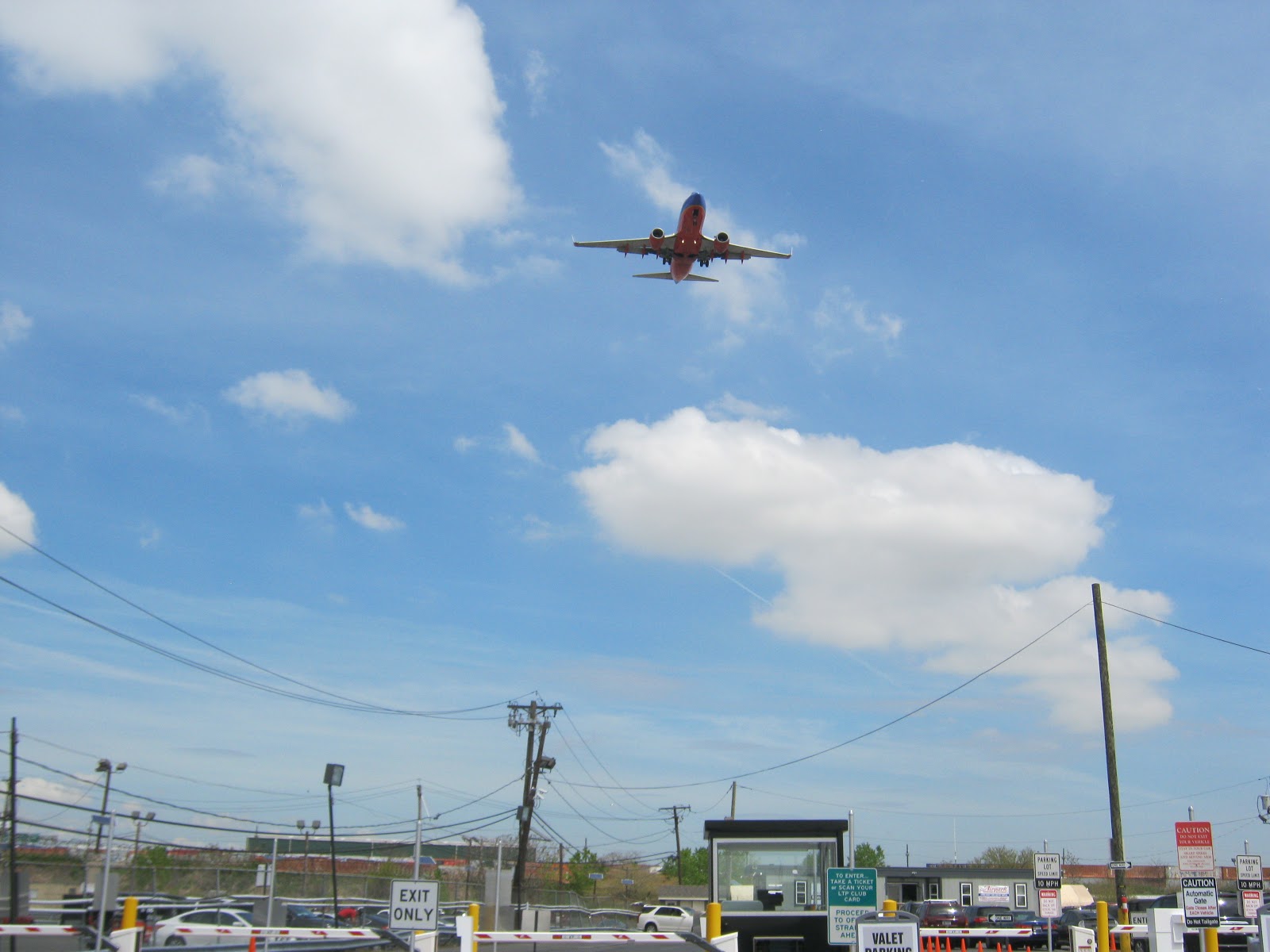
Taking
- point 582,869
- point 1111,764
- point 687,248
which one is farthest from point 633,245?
point 582,869

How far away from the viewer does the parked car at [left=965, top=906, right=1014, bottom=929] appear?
36500 millimetres

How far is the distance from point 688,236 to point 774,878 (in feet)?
66.9

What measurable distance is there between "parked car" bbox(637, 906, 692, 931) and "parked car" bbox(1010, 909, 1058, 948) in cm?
1304

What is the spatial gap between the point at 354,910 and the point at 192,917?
7.13m

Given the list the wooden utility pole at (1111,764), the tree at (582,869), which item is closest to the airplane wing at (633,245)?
the wooden utility pole at (1111,764)

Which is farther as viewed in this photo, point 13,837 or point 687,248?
point 687,248

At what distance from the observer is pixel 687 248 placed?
30719 millimetres

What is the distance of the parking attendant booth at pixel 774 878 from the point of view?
1358cm

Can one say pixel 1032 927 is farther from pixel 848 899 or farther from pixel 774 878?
pixel 848 899

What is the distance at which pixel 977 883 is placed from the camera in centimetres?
5581

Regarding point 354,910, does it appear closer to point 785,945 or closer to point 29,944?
point 29,944

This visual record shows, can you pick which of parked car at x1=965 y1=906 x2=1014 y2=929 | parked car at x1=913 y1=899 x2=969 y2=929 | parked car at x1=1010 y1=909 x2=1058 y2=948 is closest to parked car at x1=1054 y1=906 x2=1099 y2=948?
parked car at x1=1010 y1=909 x2=1058 y2=948

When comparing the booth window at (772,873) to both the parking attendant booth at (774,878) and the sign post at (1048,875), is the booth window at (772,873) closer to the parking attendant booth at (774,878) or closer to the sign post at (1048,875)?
the parking attendant booth at (774,878)

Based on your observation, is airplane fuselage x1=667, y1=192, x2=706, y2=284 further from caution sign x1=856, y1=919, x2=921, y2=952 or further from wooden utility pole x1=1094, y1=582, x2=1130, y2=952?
caution sign x1=856, y1=919, x2=921, y2=952
